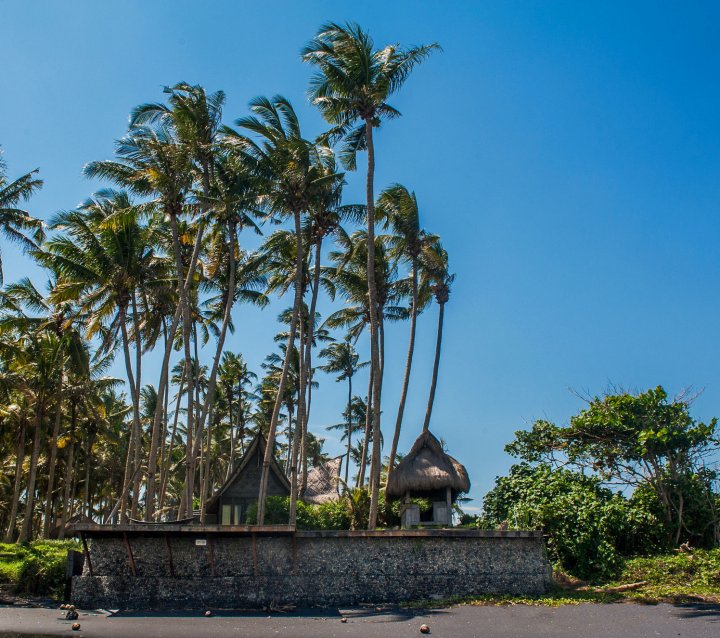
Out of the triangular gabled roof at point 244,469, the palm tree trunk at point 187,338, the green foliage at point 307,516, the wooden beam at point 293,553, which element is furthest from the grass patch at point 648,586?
the triangular gabled roof at point 244,469

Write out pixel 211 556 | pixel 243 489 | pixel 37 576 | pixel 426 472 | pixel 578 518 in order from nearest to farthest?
pixel 211 556, pixel 37 576, pixel 578 518, pixel 426 472, pixel 243 489

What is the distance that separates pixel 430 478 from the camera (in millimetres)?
23391

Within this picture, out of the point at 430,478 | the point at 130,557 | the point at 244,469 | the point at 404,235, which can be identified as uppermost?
the point at 404,235

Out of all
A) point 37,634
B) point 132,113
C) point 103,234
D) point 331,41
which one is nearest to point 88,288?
point 103,234

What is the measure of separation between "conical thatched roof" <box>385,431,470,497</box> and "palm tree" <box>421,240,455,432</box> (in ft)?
3.15

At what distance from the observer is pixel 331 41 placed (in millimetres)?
20906

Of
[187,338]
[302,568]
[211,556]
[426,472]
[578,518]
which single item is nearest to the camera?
[211,556]

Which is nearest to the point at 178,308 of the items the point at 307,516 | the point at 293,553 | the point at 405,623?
the point at 307,516

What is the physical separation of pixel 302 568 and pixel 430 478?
31.2ft

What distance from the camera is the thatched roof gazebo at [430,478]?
2344 centimetres

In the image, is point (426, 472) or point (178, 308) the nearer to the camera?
point (178, 308)

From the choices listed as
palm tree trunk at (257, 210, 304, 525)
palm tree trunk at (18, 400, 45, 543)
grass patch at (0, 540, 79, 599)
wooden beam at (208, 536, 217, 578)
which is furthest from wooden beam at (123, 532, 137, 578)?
palm tree trunk at (18, 400, 45, 543)

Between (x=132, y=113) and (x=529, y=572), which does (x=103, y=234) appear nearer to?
(x=132, y=113)

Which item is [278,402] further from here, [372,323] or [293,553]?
[293,553]
